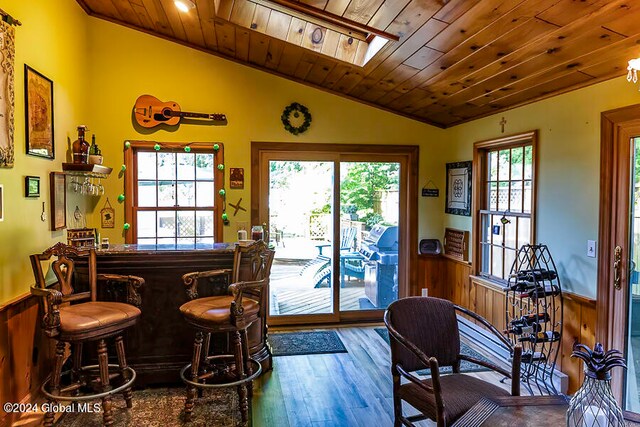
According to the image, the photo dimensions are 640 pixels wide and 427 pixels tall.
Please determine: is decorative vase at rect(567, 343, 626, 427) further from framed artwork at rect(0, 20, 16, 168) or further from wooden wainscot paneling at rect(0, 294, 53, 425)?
framed artwork at rect(0, 20, 16, 168)

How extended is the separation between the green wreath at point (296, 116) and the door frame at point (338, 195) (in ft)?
0.54

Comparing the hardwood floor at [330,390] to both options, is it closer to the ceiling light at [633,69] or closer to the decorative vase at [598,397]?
the decorative vase at [598,397]

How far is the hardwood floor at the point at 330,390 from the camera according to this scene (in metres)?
2.85

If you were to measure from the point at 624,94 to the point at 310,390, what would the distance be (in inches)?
117

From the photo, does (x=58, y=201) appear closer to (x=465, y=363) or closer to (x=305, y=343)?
(x=305, y=343)

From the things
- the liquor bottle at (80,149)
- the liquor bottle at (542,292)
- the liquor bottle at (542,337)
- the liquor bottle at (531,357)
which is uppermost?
the liquor bottle at (80,149)

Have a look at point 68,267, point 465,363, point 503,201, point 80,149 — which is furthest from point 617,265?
point 80,149

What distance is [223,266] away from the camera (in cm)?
326

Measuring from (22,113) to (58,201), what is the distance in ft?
2.83

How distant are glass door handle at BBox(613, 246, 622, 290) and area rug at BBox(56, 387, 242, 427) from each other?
2.61 metres

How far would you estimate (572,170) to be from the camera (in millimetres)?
3168

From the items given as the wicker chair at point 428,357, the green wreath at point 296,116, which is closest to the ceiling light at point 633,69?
the wicker chair at point 428,357

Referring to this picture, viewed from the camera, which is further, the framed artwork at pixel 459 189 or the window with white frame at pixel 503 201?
the framed artwork at pixel 459 189

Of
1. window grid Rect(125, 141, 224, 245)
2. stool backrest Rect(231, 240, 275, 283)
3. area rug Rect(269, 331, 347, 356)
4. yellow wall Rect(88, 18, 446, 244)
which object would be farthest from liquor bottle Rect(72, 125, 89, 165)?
area rug Rect(269, 331, 347, 356)
